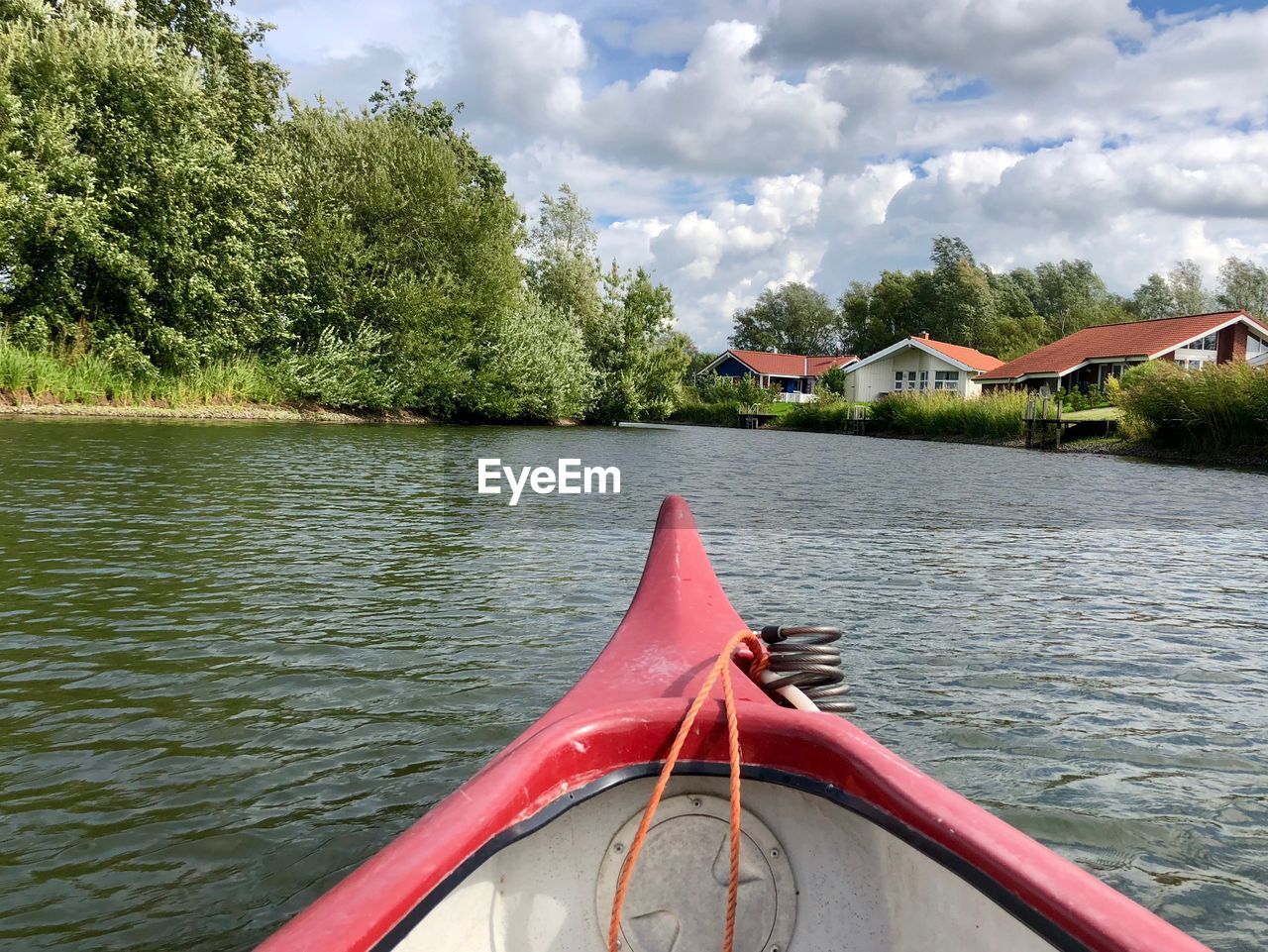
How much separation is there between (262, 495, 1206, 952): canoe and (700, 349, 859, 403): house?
65866 millimetres

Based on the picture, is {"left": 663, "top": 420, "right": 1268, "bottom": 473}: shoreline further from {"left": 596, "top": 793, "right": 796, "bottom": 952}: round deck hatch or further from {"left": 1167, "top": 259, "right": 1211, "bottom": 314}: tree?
{"left": 1167, "top": 259, "right": 1211, "bottom": 314}: tree

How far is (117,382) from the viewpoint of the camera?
21.9m

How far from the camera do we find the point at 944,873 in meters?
1.82

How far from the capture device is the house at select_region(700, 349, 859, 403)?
225 feet

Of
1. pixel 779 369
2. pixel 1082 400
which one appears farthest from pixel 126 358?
pixel 779 369

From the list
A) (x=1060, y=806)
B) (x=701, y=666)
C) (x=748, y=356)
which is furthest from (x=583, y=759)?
(x=748, y=356)

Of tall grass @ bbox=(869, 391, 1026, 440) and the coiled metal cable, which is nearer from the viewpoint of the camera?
the coiled metal cable

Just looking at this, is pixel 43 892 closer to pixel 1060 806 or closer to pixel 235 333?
pixel 1060 806

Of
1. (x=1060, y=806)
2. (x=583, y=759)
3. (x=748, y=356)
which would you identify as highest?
(x=748, y=356)

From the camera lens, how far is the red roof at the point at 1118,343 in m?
38.0

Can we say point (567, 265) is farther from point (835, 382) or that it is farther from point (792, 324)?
point (792, 324)

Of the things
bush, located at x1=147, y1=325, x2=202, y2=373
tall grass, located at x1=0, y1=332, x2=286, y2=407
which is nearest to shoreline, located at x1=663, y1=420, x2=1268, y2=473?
tall grass, located at x1=0, y1=332, x2=286, y2=407

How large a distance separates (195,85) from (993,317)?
56944mm

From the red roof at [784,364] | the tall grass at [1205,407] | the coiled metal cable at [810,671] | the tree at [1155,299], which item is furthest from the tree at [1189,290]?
the coiled metal cable at [810,671]
